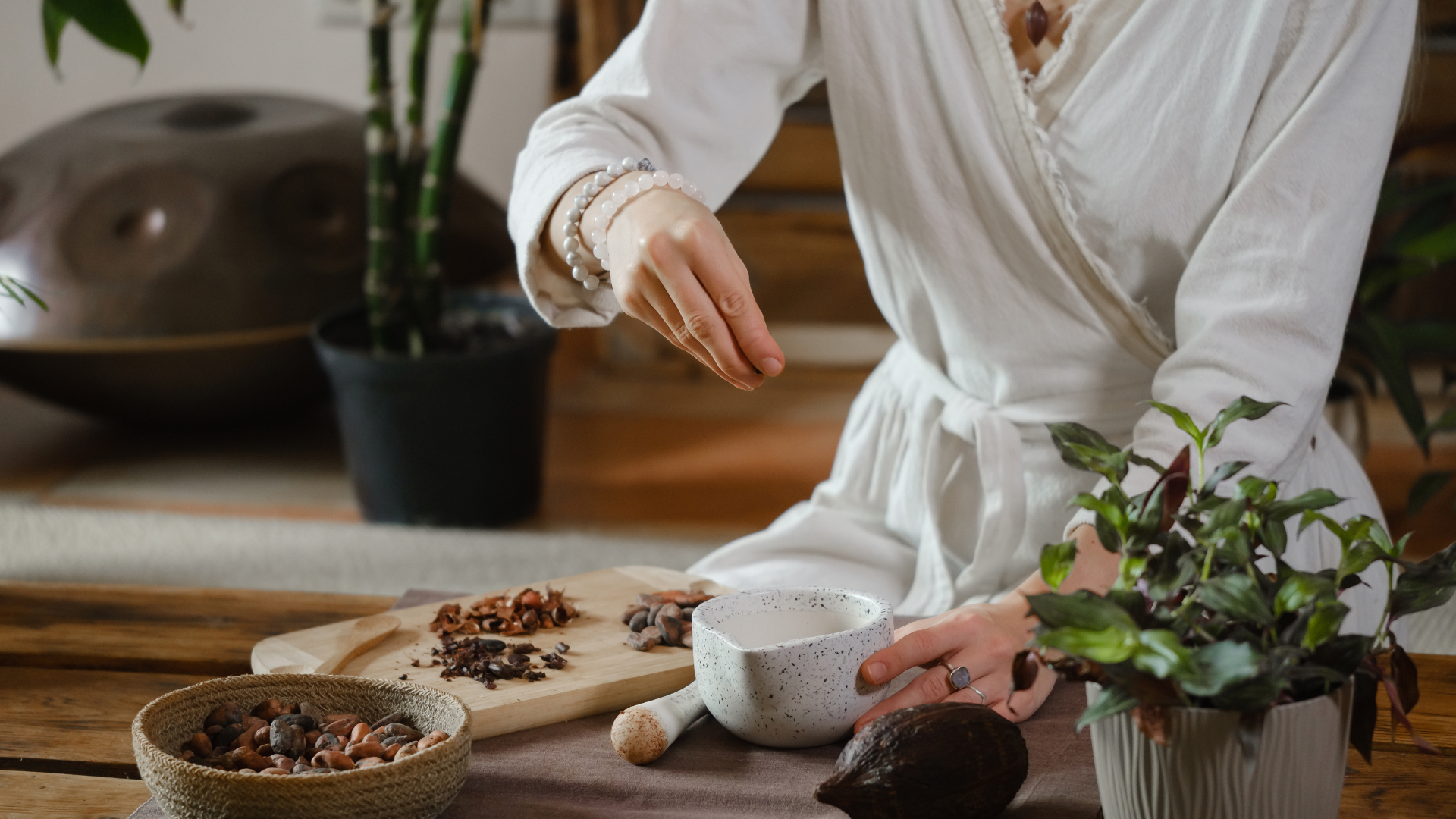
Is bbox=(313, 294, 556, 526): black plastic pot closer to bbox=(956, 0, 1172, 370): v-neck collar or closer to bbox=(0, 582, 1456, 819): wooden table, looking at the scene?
bbox=(0, 582, 1456, 819): wooden table

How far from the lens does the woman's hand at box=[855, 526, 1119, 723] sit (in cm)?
66

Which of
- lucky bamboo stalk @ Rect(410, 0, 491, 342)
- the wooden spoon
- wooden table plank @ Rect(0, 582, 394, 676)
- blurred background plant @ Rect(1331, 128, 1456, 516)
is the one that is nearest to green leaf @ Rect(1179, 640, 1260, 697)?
the wooden spoon

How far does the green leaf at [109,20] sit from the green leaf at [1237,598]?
3.19ft

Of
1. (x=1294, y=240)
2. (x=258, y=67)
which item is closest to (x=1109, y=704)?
(x=1294, y=240)

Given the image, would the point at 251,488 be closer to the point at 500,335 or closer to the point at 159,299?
the point at 159,299

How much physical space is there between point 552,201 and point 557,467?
1.83 meters

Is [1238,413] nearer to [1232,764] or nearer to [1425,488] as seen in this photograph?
[1232,764]

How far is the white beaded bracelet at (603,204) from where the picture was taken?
808mm

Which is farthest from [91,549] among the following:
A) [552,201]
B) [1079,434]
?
[1079,434]

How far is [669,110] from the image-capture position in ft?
3.18

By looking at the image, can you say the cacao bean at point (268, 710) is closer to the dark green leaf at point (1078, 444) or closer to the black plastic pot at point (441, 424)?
the dark green leaf at point (1078, 444)

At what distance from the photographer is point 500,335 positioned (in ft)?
7.72

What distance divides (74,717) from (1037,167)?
2.40 feet

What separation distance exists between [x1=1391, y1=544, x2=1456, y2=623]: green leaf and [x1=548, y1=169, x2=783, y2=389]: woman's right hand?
0.33m
